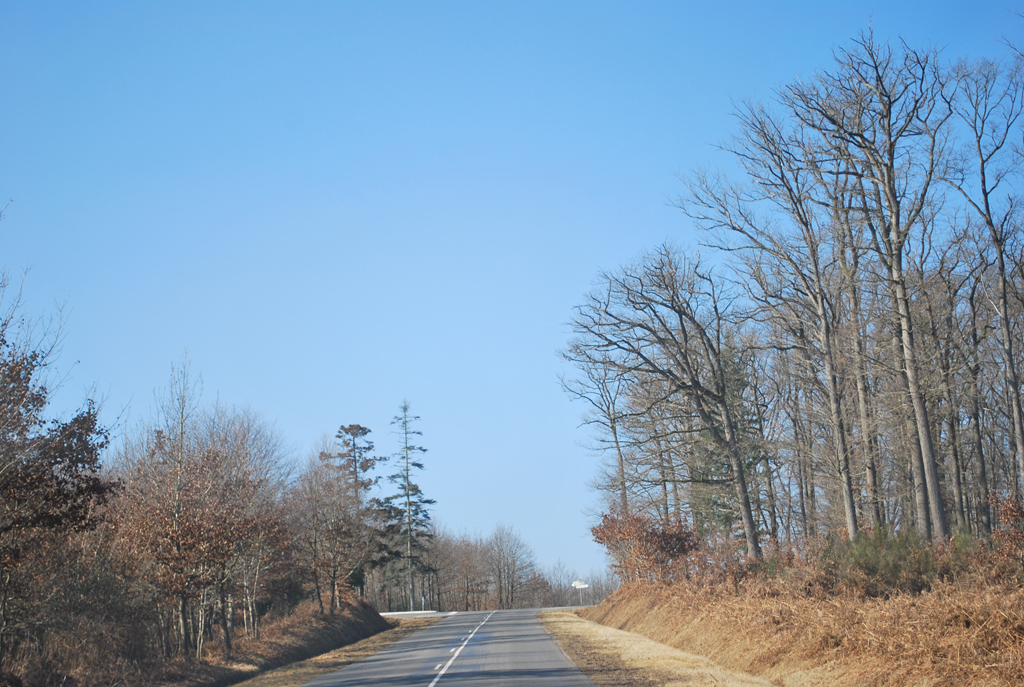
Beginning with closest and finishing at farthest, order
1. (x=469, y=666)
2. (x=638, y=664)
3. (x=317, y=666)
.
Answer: (x=638, y=664) < (x=469, y=666) < (x=317, y=666)

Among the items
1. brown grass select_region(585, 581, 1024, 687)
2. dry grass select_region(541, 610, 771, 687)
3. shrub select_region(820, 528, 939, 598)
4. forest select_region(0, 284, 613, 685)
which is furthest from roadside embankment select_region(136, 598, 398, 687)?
shrub select_region(820, 528, 939, 598)

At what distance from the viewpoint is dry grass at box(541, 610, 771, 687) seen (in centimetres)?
1370

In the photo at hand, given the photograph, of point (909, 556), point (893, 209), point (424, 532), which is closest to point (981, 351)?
point (893, 209)

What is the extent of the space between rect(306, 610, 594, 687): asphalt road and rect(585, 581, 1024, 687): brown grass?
3.59 m

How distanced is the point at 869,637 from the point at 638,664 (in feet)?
21.0

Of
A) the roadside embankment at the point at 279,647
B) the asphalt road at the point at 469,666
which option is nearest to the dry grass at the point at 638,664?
the asphalt road at the point at 469,666

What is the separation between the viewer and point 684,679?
1408 cm

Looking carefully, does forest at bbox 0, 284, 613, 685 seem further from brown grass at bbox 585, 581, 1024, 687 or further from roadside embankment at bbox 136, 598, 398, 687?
brown grass at bbox 585, 581, 1024, 687

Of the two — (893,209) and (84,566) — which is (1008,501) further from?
(84,566)

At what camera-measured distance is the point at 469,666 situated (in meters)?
17.9

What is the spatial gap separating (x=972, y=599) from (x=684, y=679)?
17.6 ft

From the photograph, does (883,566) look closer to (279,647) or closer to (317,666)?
(317,666)

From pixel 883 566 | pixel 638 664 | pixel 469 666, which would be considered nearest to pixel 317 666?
pixel 469 666

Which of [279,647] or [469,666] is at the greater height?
[469,666]
